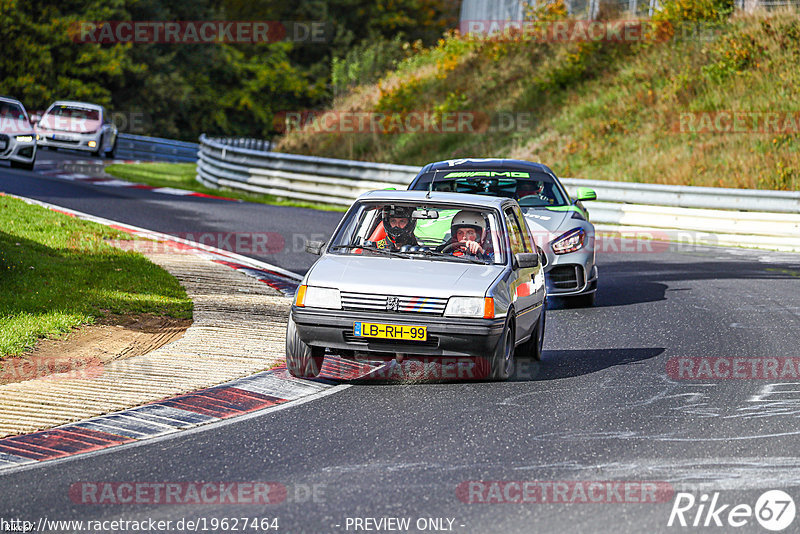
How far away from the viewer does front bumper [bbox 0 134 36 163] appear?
1097 inches

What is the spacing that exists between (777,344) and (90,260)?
8.23m

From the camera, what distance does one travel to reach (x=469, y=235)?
959 cm

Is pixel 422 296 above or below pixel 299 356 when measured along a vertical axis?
above

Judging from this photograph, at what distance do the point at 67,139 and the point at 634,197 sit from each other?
64.0 ft

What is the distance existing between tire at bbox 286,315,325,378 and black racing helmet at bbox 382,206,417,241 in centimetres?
155

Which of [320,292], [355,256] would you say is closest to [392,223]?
[355,256]

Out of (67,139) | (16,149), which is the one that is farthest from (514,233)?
(67,139)

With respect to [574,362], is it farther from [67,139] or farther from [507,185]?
[67,139]

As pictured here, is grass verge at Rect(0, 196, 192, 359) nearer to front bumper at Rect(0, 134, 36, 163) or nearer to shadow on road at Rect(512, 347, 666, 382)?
shadow on road at Rect(512, 347, 666, 382)

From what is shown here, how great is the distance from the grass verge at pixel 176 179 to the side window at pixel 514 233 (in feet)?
52.6

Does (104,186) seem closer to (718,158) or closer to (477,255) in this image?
(718,158)

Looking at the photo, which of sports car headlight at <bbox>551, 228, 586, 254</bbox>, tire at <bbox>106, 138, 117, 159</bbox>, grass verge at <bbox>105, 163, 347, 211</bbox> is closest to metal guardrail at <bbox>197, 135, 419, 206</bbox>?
grass verge at <bbox>105, 163, 347, 211</bbox>

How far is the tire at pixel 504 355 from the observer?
28.2 feet
